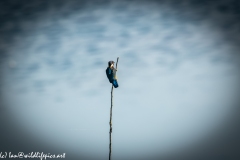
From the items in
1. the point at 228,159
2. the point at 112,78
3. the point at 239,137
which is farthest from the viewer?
the point at 239,137

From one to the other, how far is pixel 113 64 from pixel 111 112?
190 centimetres

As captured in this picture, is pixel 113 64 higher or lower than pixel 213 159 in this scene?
lower

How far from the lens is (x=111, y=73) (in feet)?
23.0

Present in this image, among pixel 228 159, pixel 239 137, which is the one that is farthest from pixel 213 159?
pixel 239 137

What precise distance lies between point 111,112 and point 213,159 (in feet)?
401

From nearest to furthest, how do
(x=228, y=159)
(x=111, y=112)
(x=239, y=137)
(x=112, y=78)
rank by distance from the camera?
(x=111, y=112)
(x=112, y=78)
(x=228, y=159)
(x=239, y=137)

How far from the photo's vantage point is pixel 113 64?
716 centimetres

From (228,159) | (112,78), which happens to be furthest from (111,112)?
(228,159)

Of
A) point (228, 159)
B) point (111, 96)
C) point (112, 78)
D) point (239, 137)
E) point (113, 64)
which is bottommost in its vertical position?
point (111, 96)

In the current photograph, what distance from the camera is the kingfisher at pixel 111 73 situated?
22.8 feet

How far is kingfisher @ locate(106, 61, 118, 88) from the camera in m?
6.95

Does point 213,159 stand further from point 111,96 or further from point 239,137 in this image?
point 111,96

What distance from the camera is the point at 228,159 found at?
105 metres

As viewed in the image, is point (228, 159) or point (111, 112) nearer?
point (111, 112)
